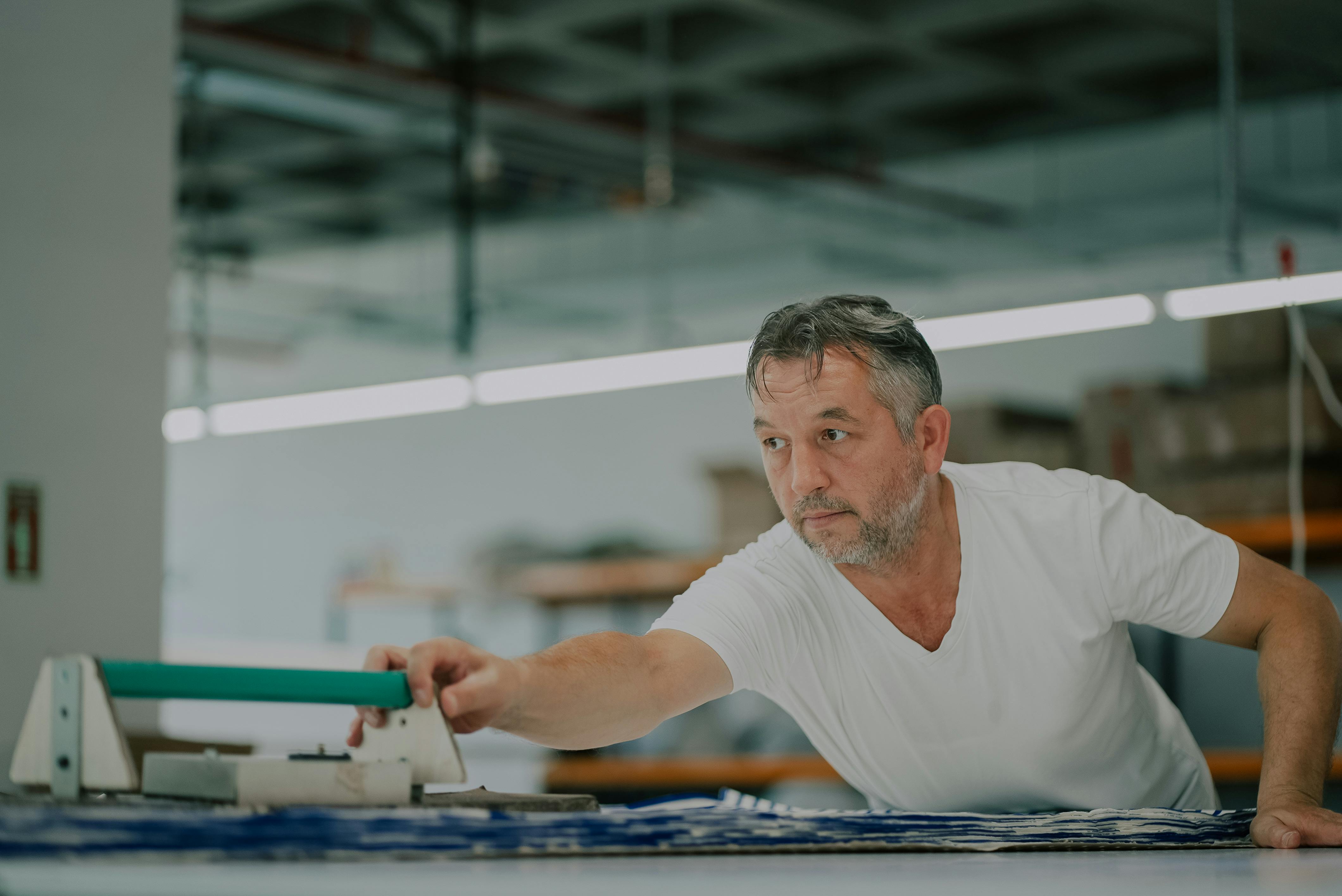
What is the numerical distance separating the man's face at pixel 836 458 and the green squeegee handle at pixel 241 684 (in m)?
0.79

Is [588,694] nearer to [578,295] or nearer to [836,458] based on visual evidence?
[836,458]

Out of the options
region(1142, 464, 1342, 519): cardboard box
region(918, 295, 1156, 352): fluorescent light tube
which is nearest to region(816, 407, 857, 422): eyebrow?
region(918, 295, 1156, 352): fluorescent light tube

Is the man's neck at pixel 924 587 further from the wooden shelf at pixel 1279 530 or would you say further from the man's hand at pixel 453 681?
the wooden shelf at pixel 1279 530

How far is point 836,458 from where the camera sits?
1.98m

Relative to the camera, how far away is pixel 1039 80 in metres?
7.23

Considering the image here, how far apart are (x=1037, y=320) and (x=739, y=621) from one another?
1726mm

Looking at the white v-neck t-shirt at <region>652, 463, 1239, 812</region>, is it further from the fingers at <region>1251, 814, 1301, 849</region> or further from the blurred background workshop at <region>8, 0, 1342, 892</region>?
the blurred background workshop at <region>8, 0, 1342, 892</region>

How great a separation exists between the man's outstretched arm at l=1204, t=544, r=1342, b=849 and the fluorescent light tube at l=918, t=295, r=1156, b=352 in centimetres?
132

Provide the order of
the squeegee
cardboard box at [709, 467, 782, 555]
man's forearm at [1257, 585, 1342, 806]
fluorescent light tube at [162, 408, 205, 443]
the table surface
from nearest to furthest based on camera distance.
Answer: the table surface
the squeegee
man's forearm at [1257, 585, 1342, 806]
cardboard box at [709, 467, 782, 555]
fluorescent light tube at [162, 408, 205, 443]

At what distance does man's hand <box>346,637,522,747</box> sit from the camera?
4.57 feet

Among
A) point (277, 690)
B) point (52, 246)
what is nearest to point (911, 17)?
point (52, 246)

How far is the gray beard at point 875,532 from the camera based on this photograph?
6.45ft

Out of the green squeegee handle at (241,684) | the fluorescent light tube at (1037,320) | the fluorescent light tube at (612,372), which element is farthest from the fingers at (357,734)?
the fluorescent light tube at (612,372)

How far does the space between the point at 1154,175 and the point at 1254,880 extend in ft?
25.1
